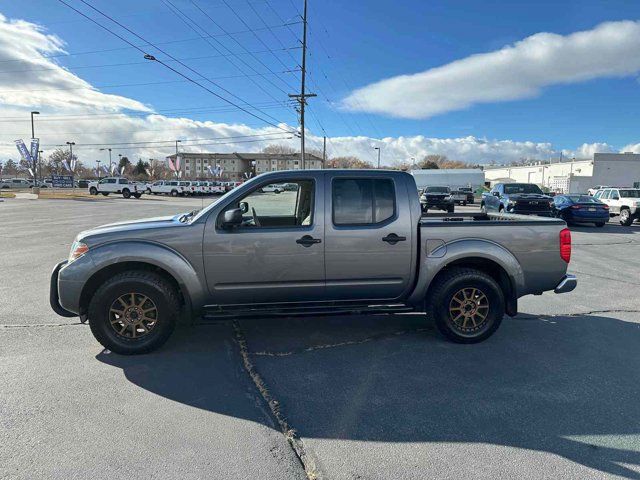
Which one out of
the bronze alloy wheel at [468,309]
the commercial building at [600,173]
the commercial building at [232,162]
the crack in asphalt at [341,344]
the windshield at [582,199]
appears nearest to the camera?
the crack in asphalt at [341,344]

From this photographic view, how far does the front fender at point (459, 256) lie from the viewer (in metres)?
4.31

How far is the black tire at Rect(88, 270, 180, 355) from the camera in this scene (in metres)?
3.91

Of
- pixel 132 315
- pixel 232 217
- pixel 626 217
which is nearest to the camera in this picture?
pixel 232 217

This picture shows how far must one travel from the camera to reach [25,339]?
4.48m

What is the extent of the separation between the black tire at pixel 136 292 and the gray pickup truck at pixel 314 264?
0.01 m

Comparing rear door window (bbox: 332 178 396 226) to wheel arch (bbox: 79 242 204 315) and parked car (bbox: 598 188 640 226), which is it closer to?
wheel arch (bbox: 79 242 204 315)

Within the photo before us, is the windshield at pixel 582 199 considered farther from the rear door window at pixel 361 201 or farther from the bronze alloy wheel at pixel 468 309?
the rear door window at pixel 361 201

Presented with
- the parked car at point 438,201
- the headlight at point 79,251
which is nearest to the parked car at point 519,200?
the parked car at point 438,201

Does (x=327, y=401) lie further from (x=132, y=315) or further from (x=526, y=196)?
(x=526, y=196)

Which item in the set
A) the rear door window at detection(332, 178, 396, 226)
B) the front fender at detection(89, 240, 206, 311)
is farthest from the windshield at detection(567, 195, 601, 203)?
the front fender at detection(89, 240, 206, 311)

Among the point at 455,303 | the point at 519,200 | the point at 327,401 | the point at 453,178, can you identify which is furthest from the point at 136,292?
the point at 453,178

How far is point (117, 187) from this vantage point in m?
46.0

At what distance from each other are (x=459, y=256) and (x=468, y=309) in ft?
2.05

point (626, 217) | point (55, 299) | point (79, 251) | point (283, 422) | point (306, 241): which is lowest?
point (283, 422)
